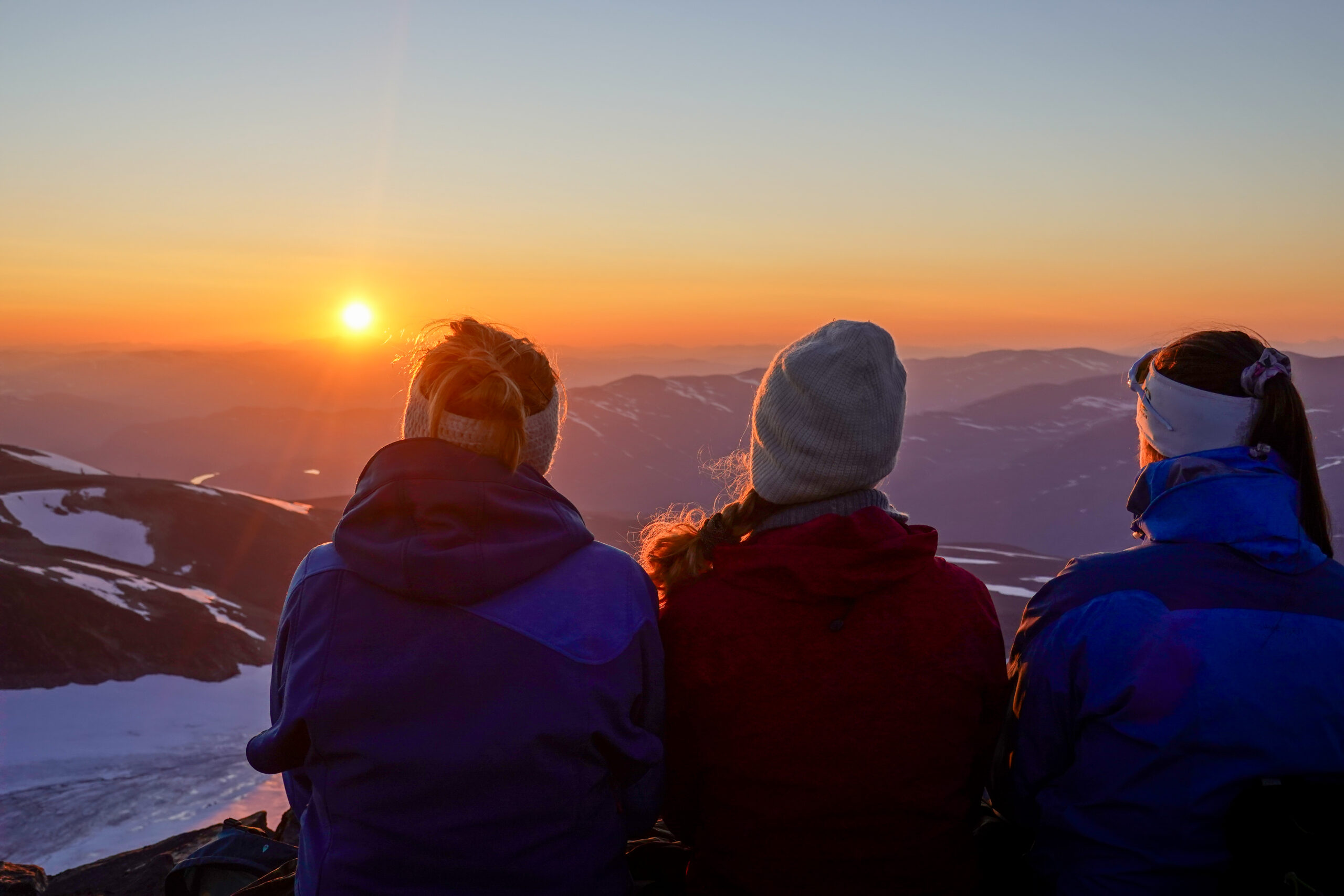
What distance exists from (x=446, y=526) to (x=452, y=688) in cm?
54

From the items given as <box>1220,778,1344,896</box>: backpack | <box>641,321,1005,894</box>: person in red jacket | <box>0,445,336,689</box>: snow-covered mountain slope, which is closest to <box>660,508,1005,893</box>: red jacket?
<box>641,321,1005,894</box>: person in red jacket

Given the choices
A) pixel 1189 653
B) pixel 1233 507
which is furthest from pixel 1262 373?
pixel 1189 653

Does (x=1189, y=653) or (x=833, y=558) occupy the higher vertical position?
(x=833, y=558)

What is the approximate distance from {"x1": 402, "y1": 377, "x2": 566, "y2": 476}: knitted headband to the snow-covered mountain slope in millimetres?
38631

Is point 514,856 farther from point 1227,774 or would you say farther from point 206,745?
point 206,745

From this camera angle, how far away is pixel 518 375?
11.9 ft

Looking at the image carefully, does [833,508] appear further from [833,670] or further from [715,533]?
[833,670]

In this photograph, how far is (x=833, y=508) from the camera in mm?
3520

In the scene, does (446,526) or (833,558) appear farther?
(833,558)

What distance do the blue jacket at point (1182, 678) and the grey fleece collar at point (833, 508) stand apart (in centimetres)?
72

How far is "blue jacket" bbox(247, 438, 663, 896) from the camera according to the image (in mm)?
3004

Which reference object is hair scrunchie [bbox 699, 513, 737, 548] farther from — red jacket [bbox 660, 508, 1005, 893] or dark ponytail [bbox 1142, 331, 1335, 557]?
dark ponytail [bbox 1142, 331, 1335, 557]

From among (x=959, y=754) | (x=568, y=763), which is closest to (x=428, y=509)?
(x=568, y=763)

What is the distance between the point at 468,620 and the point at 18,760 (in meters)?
33.8
